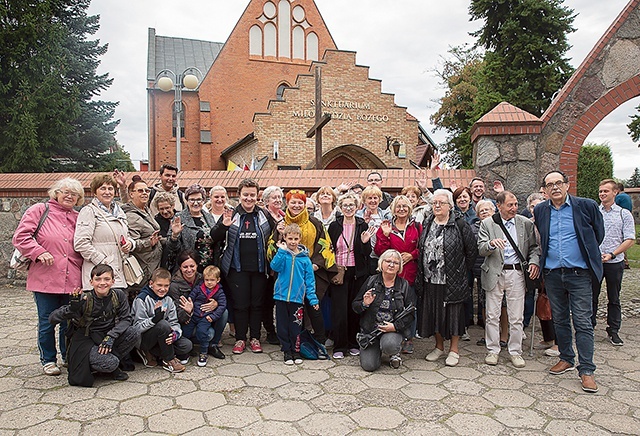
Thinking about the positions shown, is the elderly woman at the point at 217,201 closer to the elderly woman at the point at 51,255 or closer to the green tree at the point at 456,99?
the elderly woman at the point at 51,255

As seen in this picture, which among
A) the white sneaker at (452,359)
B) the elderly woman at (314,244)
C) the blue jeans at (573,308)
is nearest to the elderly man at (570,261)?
the blue jeans at (573,308)

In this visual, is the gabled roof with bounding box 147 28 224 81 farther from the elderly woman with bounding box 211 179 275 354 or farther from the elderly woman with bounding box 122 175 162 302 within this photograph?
the elderly woman with bounding box 211 179 275 354

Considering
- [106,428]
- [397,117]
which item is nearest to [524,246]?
[106,428]

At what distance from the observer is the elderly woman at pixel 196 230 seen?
15.6ft

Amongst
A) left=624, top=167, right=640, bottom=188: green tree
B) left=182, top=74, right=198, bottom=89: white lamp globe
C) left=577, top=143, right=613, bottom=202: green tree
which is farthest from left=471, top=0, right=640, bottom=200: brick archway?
left=624, top=167, right=640, bottom=188: green tree

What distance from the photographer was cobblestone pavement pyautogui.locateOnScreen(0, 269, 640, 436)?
3.17m

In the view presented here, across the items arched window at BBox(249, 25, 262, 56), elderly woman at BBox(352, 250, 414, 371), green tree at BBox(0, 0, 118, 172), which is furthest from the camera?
arched window at BBox(249, 25, 262, 56)

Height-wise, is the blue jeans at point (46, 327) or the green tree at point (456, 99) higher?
the green tree at point (456, 99)

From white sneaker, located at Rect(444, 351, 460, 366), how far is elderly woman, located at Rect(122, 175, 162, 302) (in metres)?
3.00

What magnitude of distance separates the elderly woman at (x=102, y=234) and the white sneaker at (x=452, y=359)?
311cm

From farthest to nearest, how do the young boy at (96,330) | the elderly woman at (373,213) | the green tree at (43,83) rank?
1. the green tree at (43,83)
2. the elderly woman at (373,213)
3. the young boy at (96,330)

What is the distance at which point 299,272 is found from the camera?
15.0 feet

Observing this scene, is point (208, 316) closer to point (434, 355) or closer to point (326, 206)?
point (326, 206)

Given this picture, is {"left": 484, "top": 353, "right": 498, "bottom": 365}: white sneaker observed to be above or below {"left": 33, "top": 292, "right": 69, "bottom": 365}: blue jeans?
below
